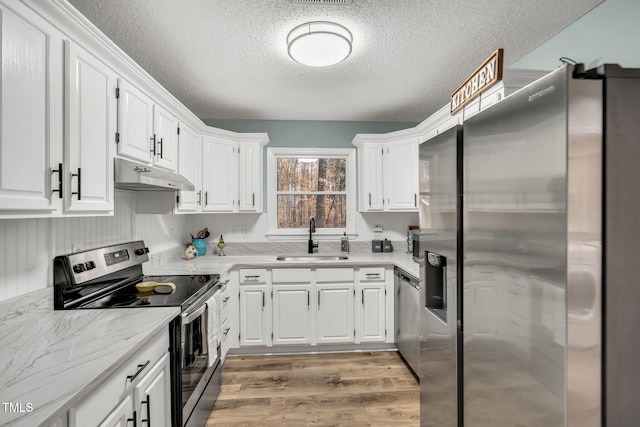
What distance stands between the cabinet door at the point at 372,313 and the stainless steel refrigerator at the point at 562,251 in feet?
6.67

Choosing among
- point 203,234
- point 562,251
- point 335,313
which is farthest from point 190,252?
point 562,251

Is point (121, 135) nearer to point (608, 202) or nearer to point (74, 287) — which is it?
point (74, 287)

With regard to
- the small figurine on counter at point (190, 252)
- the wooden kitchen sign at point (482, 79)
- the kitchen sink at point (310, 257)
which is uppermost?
the wooden kitchen sign at point (482, 79)

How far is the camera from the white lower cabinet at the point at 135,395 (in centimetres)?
95

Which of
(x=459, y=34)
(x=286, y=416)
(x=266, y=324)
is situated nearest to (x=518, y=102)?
(x=459, y=34)

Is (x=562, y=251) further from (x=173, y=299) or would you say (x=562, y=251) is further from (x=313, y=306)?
(x=313, y=306)

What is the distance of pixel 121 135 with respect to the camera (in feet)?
5.72

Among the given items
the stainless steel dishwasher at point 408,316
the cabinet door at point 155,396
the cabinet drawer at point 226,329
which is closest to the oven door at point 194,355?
the cabinet door at point 155,396

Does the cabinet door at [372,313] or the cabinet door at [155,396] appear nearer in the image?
the cabinet door at [155,396]

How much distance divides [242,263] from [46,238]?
5.23ft

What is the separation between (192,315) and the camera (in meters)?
1.78

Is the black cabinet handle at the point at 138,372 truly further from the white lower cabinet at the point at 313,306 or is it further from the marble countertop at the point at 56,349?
the white lower cabinet at the point at 313,306

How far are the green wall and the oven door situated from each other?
2194 mm

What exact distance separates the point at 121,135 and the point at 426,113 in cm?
303
